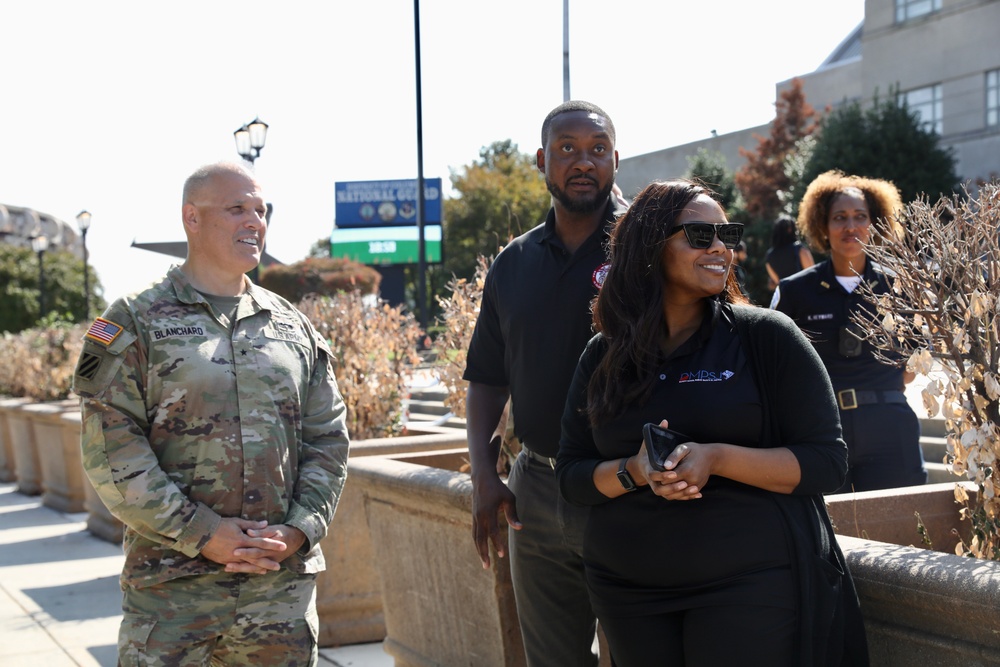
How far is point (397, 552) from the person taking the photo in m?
4.79

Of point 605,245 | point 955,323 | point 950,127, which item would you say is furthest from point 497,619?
point 950,127

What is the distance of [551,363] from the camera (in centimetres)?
332

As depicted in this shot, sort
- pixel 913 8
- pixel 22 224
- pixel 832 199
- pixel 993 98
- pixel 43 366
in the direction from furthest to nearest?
pixel 22 224
pixel 913 8
pixel 993 98
pixel 43 366
pixel 832 199

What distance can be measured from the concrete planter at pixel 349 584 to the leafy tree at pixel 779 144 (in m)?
28.7

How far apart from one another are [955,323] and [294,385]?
2080 millimetres

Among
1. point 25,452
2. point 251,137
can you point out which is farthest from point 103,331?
point 25,452

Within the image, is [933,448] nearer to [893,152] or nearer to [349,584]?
[349,584]

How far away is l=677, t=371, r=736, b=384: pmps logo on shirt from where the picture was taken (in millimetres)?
2520

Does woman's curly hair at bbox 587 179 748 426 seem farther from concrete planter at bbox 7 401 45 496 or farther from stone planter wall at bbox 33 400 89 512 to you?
concrete planter at bbox 7 401 45 496

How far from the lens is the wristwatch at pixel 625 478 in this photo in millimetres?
2502

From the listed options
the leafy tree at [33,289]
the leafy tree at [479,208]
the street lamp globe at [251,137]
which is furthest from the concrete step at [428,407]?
the leafy tree at [33,289]

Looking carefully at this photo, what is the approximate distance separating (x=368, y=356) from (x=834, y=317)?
3.82m

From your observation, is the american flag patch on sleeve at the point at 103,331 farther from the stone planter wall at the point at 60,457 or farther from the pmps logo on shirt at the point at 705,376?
the stone planter wall at the point at 60,457

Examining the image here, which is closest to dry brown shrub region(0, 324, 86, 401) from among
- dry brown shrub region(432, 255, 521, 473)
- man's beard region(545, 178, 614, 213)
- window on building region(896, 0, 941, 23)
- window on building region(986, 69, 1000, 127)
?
dry brown shrub region(432, 255, 521, 473)
